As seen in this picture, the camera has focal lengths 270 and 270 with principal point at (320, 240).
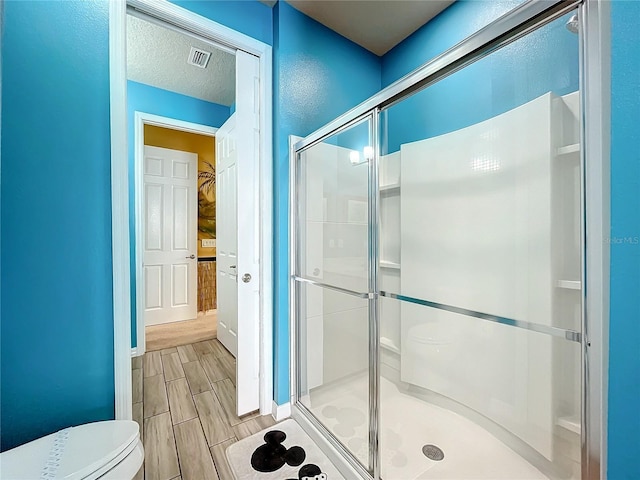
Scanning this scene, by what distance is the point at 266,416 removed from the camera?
5.92 ft

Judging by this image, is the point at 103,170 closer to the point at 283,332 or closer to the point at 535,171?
the point at 283,332

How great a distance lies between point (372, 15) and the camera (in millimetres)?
1997

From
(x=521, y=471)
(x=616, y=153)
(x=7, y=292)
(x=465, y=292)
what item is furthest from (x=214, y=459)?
(x=616, y=153)

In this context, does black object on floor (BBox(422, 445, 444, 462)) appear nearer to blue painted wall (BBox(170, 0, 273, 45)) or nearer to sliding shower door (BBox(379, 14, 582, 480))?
sliding shower door (BBox(379, 14, 582, 480))

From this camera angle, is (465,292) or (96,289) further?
(465,292)

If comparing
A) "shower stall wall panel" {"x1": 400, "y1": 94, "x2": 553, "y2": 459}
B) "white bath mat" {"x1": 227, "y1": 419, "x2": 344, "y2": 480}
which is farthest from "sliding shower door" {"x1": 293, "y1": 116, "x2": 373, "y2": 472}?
"shower stall wall panel" {"x1": 400, "y1": 94, "x2": 553, "y2": 459}

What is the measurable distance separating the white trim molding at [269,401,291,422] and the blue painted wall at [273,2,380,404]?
31 millimetres

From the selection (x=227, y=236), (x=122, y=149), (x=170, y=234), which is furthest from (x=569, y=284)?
(x=170, y=234)

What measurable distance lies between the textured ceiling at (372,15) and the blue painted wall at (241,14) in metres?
0.22

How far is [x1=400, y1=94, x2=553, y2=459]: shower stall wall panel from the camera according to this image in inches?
51.1

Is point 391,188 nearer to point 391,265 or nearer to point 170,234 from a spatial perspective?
point 391,265

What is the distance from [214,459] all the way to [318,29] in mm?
2865

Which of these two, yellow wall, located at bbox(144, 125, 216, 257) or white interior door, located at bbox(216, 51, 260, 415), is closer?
white interior door, located at bbox(216, 51, 260, 415)

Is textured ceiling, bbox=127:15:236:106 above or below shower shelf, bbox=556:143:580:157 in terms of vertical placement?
above
